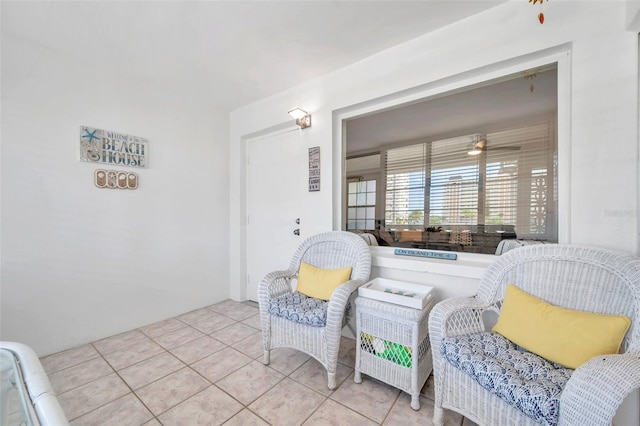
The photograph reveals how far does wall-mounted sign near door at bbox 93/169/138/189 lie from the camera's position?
2.41m

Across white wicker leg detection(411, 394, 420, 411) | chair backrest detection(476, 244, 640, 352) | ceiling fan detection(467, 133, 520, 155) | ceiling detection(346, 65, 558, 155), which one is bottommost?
white wicker leg detection(411, 394, 420, 411)

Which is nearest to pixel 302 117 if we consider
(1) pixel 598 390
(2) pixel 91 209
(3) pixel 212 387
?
(2) pixel 91 209

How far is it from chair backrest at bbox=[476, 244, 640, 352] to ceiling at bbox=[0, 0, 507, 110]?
65.2 inches

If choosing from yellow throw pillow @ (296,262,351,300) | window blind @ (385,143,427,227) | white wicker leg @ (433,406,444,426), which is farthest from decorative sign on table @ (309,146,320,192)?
white wicker leg @ (433,406,444,426)

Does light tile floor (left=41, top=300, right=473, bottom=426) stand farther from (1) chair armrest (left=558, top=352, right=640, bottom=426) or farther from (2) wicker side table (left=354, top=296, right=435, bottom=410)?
(1) chair armrest (left=558, top=352, right=640, bottom=426)

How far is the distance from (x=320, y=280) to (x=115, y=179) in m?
2.19

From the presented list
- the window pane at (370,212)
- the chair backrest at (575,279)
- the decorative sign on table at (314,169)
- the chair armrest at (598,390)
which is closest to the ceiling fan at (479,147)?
the chair backrest at (575,279)

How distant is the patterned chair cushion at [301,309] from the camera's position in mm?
1753

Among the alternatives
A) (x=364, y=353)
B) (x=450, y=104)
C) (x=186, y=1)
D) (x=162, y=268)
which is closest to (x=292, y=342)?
(x=364, y=353)

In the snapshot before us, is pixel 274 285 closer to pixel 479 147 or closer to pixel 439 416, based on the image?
pixel 439 416

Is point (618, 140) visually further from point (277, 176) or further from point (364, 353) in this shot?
point (277, 176)

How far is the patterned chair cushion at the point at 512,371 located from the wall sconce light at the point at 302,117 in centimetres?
221

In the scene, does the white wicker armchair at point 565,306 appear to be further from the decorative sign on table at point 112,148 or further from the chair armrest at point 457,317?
the decorative sign on table at point 112,148

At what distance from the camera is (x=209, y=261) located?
3.29 meters
